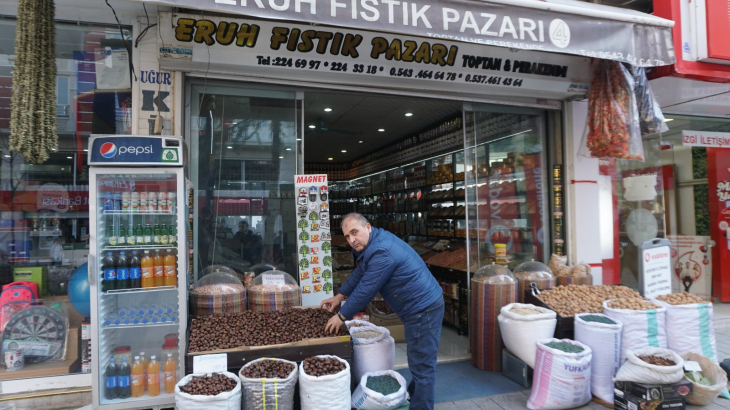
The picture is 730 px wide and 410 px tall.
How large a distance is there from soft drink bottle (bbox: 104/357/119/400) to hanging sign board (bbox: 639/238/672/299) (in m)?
5.26

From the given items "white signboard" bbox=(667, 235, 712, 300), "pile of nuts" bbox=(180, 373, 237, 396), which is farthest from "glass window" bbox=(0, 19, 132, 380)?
"white signboard" bbox=(667, 235, 712, 300)

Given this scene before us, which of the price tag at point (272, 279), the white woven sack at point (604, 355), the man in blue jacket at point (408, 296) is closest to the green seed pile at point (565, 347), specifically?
the white woven sack at point (604, 355)

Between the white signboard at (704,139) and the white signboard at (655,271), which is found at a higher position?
the white signboard at (704,139)

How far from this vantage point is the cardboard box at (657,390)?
339 centimetres

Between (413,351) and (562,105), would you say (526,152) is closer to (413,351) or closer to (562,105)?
(562,105)

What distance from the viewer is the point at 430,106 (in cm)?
632

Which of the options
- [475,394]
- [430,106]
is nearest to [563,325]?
[475,394]

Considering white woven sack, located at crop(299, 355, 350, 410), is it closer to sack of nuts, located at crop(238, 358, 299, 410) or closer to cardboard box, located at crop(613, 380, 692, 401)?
sack of nuts, located at crop(238, 358, 299, 410)

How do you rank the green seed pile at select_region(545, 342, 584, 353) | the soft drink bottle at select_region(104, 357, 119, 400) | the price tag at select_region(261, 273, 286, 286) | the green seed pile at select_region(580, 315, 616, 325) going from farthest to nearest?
the price tag at select_region(261, 273, 286, 286)
the green seed pile at select_region(580, 315, 616, 325)
the green seed pile at select_region(545, 342, 584, 353)
the soft drink bottle at select_region(104, 357, 119, 400)

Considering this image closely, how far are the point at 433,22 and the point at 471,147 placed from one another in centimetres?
238

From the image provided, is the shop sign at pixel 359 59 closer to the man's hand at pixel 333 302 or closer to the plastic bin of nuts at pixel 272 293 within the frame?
the plastic bin of nuts at pixel 272 293

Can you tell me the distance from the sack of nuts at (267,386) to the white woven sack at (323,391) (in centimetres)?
9

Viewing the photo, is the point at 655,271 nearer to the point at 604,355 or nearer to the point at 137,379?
the point at 604,355

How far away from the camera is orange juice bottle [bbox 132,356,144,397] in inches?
137
